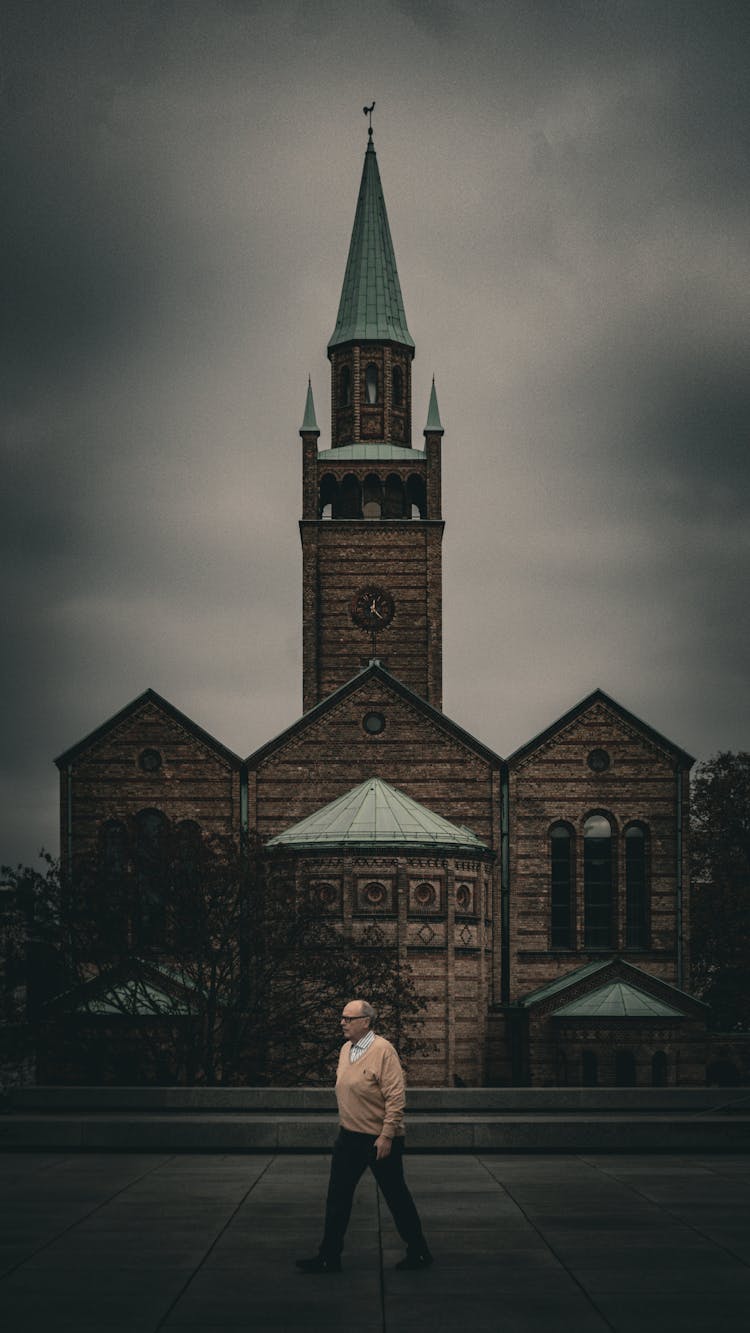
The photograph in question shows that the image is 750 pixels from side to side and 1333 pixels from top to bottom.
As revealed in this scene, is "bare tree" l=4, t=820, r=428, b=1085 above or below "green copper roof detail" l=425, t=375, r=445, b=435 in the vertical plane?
below

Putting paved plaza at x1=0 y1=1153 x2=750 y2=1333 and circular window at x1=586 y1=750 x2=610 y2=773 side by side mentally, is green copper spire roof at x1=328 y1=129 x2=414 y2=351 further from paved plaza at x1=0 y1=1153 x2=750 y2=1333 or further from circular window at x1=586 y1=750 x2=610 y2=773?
paved plaza at x1=0 y1=1153 x2=750 y2=1333

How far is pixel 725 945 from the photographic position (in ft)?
202

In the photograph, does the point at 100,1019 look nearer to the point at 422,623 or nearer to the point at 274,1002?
the point at 274,1002

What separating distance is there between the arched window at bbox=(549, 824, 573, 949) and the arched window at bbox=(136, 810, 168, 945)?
540 inches

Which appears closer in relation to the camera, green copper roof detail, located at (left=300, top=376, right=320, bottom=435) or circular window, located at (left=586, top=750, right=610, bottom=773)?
circular window, located at (left=586, top=750, right=610, bottom=773)

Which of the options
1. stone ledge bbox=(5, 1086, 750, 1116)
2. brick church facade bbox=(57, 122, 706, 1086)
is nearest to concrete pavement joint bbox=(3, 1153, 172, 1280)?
stone ledge bbox=(5, 1086, 750, 1116)

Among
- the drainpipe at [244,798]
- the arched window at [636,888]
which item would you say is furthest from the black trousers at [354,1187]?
the arched window at [636,888]

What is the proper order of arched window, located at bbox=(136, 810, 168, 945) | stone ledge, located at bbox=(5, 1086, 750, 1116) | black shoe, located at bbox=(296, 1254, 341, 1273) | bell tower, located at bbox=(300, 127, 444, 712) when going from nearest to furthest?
black shoe, located at bbox=(296, 1254, 341, 1273), stone ledge, located at bbox=(5, 1086, 750, 1116), arched window, located at bbox=(136, 810, 168, 945), bell tower, located at bbox=(300, 127, 444, 712)

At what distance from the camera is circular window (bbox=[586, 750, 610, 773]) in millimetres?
52438

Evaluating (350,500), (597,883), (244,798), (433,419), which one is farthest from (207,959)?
(433,419)

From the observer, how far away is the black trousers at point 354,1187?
12.7 meters

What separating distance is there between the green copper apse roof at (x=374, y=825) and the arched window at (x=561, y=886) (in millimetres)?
3383

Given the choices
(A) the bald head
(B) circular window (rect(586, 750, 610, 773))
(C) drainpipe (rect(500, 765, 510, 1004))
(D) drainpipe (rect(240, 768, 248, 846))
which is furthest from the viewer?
(B) circular window (rect(586, 750, 610, 773))

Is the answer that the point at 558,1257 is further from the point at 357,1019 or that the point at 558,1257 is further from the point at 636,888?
the point at 636,888
